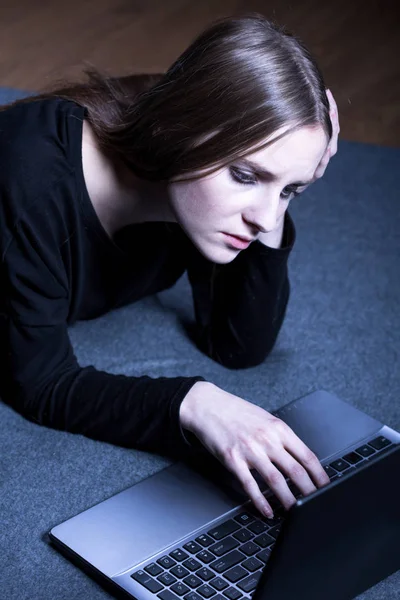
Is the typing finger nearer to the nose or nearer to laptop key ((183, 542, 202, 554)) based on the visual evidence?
laptop key ((183, 542, 202, 554))

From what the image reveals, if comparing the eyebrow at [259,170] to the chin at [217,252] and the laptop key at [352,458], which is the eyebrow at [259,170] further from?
the laptop key at [352,458]

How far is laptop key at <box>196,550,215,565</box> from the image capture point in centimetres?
92

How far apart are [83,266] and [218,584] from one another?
494 millimetres

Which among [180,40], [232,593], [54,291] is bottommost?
[180,40]

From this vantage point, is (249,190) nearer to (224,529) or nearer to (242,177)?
(242,177)

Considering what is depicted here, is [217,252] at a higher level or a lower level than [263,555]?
higher

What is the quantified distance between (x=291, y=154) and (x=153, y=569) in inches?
17.4

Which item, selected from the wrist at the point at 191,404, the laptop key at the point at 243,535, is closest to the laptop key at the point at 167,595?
the laptop key at the point at 243,535

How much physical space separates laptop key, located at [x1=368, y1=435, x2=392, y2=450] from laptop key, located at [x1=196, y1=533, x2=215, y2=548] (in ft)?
0.80

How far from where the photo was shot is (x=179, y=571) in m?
0.90

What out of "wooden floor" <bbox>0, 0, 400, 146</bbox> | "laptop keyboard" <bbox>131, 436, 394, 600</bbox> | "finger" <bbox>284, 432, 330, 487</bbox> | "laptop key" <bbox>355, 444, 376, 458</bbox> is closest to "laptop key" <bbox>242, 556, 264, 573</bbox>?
"laptop keyboard" <bbox>131, 436, 394, 600</bbox>

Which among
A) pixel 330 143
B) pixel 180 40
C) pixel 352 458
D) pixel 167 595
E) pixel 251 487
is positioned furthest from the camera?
pixel 180 40

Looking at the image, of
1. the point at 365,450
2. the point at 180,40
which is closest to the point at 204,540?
the point at 365,450

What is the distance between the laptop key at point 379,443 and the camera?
1.10 meters
